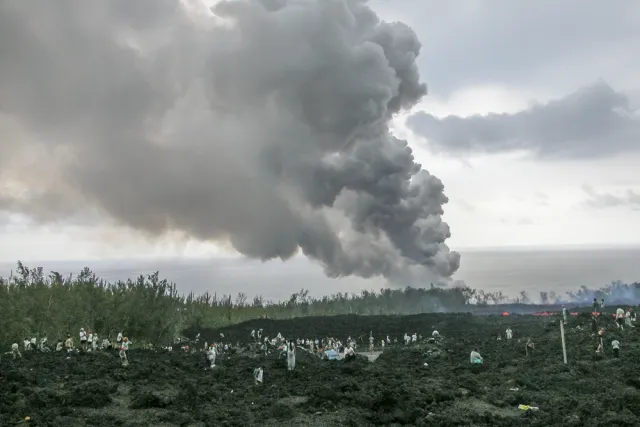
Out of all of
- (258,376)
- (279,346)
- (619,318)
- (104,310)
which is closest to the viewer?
(258,376)

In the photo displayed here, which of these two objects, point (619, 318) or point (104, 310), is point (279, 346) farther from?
point (619, 318)

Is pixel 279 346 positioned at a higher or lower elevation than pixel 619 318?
lower

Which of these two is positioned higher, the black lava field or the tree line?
the tree line

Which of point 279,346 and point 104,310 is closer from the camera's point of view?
point 279,346

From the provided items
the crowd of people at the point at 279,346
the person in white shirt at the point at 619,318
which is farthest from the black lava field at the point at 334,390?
the person in white shirt at the point at 619,318

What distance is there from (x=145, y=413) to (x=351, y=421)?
741cm

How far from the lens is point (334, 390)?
22453mm

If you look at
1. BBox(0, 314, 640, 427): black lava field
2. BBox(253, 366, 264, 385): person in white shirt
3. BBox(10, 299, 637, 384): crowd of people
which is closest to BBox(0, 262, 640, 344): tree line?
BBox(10, 299, 637, 384): crowd of people

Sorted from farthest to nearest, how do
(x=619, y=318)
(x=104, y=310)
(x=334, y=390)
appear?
1. (x=104, y=310)
2. (x=619, y=318)
3. (x=334, y=390)

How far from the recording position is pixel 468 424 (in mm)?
18297

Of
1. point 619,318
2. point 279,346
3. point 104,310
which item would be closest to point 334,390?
point 279,346

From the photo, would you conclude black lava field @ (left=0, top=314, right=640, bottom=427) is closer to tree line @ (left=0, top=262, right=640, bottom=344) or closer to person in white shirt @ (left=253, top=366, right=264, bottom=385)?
person in white shirt @ (left=253, top=366, right=264, bottom=385)

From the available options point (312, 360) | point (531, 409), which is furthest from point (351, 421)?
point (312, 360)

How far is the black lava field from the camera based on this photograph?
18.8 m
